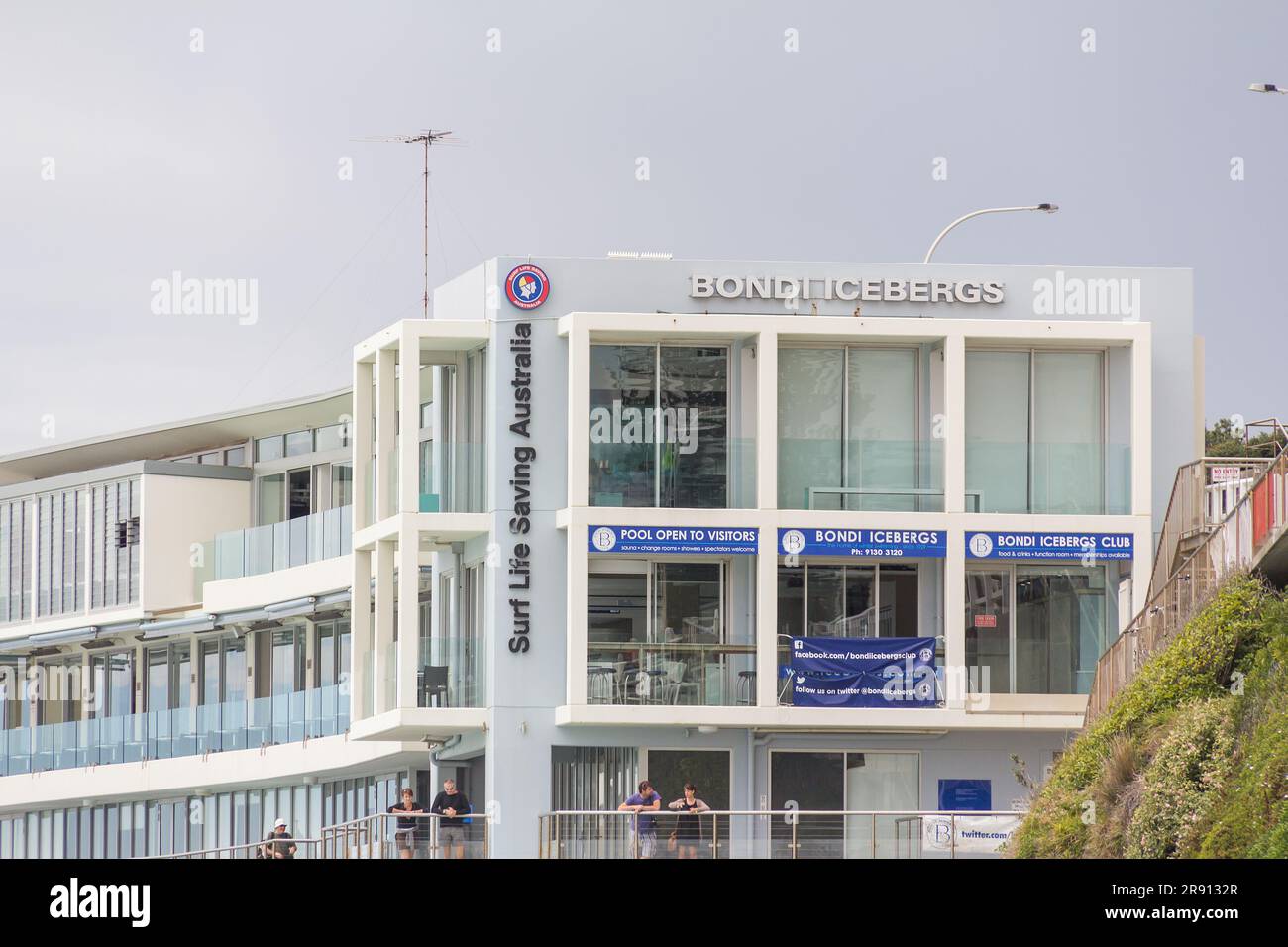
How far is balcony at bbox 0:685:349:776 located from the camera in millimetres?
46781

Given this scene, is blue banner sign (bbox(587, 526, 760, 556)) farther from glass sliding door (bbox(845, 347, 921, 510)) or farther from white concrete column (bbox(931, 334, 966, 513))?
white concrete column (bbox(931, 334, 966, 513))

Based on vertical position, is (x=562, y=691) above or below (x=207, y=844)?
above

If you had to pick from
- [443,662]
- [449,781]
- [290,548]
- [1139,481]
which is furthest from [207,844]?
[1139,481]

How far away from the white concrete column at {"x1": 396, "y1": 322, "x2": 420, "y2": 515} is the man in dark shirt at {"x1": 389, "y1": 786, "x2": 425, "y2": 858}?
16.9 ft

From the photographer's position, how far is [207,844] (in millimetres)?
51688

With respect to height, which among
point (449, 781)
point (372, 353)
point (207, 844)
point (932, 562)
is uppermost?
point (372, 353)

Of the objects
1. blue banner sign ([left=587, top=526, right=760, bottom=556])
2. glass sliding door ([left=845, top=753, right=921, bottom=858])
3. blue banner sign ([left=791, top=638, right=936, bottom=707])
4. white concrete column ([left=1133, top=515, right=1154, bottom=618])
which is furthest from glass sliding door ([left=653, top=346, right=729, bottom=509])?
white concrete column ([left=1133, top=515, right=1154, bottom=618])

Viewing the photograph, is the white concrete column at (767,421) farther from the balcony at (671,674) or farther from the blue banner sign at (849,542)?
the balcony at (671,674)

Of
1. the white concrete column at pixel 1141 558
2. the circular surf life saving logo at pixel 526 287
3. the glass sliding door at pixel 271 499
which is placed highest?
the circular surf life saving logo at pixel 526 287

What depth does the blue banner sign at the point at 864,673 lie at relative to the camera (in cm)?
3562

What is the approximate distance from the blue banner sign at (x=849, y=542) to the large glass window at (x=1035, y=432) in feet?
4.19

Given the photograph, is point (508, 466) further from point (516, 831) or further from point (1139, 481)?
point (1139, 481)

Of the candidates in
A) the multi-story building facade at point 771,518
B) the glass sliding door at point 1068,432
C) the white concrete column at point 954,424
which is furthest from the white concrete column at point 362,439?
the glass sliding door at point 1068,432
